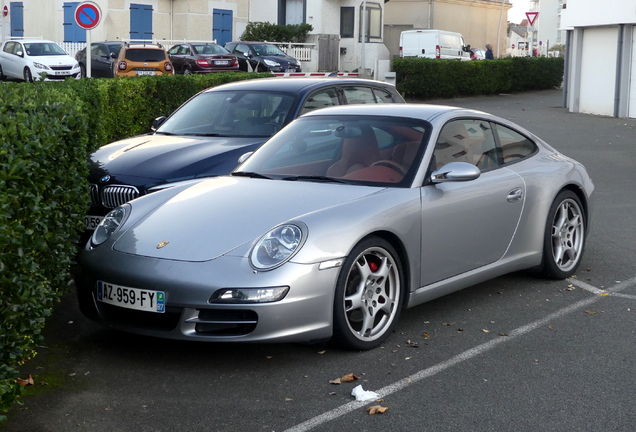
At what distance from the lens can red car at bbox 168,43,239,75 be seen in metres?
34.0

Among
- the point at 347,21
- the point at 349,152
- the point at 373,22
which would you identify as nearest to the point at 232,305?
the point at 349,152

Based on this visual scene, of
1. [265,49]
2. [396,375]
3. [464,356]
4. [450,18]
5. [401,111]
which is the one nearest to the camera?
[396,375]

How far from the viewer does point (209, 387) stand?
4.77 m

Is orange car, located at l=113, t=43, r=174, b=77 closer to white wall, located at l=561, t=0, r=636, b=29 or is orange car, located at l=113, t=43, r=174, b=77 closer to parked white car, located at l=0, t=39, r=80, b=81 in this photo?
parked white car, located at l=0, t=39, r=80, b=81

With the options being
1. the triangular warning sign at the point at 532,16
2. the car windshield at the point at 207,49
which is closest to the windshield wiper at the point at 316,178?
the car windshield at the point at 207,49

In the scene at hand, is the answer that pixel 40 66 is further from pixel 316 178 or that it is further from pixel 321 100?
pixel 316 178

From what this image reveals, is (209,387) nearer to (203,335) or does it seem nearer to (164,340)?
(203,335)

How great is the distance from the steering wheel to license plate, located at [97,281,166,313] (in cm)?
182

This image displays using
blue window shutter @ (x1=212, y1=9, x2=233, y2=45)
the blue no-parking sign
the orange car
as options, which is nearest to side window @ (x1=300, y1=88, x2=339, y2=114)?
the blue no-parking sign

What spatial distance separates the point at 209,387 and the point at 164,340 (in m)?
0.90

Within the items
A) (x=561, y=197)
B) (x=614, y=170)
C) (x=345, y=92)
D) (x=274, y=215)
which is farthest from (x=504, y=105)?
(x=274, y=215)

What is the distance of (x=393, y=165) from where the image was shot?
5.95 metres

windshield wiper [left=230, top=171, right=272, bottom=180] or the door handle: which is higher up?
windshield wiper [left=230, top=171, right=272, bottom=180]

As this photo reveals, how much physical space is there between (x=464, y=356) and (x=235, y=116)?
497 centimetres
